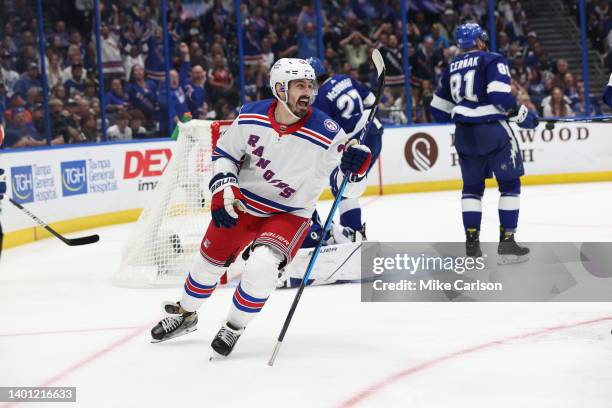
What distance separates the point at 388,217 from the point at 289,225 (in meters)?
4.45

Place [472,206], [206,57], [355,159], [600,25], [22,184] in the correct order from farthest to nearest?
1. [600,25]
2. [206,57]
3. [22,184]
4. [472,206]
5. [355,159]

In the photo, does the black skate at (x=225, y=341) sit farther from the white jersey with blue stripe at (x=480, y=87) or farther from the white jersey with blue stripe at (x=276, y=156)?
the white jersey with blue stripe at (x=480, y=87)

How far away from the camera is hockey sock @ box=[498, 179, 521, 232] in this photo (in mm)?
5398

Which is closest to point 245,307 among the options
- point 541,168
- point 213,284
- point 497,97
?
point 213,284

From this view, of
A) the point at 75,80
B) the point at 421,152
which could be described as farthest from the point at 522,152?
the point at 75,80

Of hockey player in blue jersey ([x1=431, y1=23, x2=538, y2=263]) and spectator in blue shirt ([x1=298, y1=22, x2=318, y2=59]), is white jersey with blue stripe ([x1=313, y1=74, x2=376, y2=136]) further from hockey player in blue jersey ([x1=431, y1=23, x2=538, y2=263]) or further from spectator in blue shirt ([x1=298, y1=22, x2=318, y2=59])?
spectator in blue shirt ([x1=298, y1=22, x2=318, y2=59])

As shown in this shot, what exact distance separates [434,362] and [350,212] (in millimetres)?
2419

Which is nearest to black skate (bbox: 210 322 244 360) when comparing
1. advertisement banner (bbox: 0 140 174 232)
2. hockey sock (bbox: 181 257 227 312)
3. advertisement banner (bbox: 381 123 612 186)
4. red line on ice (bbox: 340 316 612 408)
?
hockey sock (bbox: 181 257 227 312)

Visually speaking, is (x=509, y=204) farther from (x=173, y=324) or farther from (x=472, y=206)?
(x=173, y=324)

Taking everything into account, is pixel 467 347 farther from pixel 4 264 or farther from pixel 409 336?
pixel 4 264

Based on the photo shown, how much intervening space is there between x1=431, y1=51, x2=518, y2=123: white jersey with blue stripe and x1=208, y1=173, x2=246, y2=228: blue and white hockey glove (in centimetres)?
223

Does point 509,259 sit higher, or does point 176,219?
point 176,219

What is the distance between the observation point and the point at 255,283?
3385 mm

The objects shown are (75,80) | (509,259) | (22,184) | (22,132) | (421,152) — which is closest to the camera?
(509,259)
